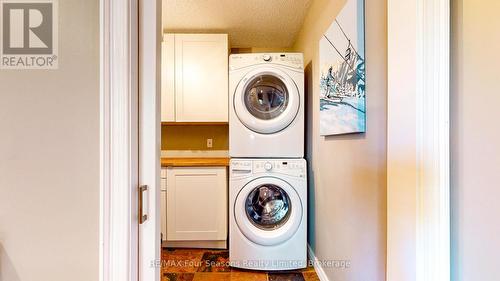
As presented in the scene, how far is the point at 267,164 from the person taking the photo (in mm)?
2197

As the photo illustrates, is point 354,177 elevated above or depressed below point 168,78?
below

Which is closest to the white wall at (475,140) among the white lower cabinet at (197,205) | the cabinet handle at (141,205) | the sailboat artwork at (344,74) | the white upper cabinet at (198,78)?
the sailboat artwork at (344,74)

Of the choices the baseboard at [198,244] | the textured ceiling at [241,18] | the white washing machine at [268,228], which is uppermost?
the textured ceiling at [241,18]

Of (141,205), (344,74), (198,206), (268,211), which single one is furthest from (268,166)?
(141,205)

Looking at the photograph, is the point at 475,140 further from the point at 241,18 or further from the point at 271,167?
the point at 241,18

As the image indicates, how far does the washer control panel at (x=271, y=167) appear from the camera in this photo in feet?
7.22

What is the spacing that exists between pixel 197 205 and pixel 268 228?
76 centimetres

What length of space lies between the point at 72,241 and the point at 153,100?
14.4 inches

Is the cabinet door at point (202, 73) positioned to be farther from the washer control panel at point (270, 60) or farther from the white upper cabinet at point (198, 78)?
the washer control panel at point (270, 60)

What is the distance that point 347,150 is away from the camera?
1.49 meters

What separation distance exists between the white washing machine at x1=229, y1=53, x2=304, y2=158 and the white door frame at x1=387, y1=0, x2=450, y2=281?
149cm

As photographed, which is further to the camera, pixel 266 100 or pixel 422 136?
pixel 266 100

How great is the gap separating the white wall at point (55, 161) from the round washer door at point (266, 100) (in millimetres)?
1693

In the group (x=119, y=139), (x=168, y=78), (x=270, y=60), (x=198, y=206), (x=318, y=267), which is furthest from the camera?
(x=168, y=78)
